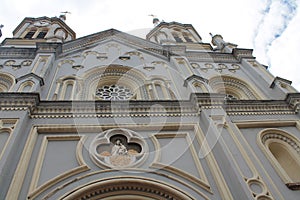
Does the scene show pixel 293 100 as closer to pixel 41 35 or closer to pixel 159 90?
pixel 159 90

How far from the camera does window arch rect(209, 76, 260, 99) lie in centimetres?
1331

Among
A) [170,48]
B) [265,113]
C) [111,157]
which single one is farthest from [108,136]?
[170,48]

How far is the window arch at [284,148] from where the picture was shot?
8770 millimetres

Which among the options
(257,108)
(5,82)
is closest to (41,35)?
(5,82)

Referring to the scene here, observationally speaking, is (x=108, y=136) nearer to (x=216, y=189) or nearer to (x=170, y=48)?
(x=216, y=189)

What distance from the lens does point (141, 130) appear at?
9.03m

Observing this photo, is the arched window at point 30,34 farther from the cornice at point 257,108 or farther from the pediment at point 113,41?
the cornice at point 257,108

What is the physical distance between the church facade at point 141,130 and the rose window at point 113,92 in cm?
4

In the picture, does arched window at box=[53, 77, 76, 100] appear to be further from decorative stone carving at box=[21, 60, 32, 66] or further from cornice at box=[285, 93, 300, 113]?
cornice at box=[285, 93, 300, 113]

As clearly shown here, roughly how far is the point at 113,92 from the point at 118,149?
4731 mm

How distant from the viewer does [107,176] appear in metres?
7.21

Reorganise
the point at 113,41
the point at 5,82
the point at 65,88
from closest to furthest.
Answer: the point at 65,88 < the point at 5,82 < the point at 113,41

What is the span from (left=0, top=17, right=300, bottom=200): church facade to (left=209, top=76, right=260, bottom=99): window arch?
0.05 metres

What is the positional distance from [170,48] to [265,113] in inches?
250
